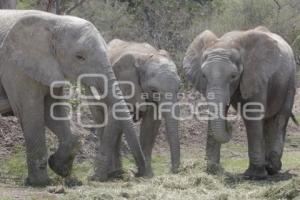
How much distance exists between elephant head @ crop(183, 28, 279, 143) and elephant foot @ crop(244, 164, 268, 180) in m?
0.94

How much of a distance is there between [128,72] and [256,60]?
6.20ft

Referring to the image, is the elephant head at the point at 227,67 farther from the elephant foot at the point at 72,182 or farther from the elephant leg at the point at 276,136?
the elephant foot at the point at 72,182

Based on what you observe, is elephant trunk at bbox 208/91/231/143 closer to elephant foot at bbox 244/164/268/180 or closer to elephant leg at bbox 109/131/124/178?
elephant foot at bbox 244/164/268/180

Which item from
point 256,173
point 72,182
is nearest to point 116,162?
point 72,182

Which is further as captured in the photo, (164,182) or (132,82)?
(132,82)

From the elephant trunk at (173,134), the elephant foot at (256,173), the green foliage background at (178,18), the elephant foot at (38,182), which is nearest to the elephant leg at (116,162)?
the elephant trunk at (173,134)

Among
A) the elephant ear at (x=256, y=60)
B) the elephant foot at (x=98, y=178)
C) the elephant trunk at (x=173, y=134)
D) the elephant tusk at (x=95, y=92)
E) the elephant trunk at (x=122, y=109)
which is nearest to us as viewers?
→ the elephant trunk at (x=122, y=109)

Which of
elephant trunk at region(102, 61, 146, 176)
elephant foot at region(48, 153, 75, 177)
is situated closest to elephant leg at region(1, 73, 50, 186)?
elephant foot at region(48, 153, 75, 177)

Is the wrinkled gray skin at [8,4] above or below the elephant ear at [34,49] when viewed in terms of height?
below

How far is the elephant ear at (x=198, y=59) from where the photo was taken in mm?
11770

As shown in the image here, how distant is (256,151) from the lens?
11711 mm

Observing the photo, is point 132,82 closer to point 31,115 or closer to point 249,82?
point 249,82

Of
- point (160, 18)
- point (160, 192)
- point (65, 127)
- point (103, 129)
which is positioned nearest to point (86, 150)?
point (103, 129)

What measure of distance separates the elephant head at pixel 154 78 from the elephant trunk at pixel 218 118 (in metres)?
0.58
